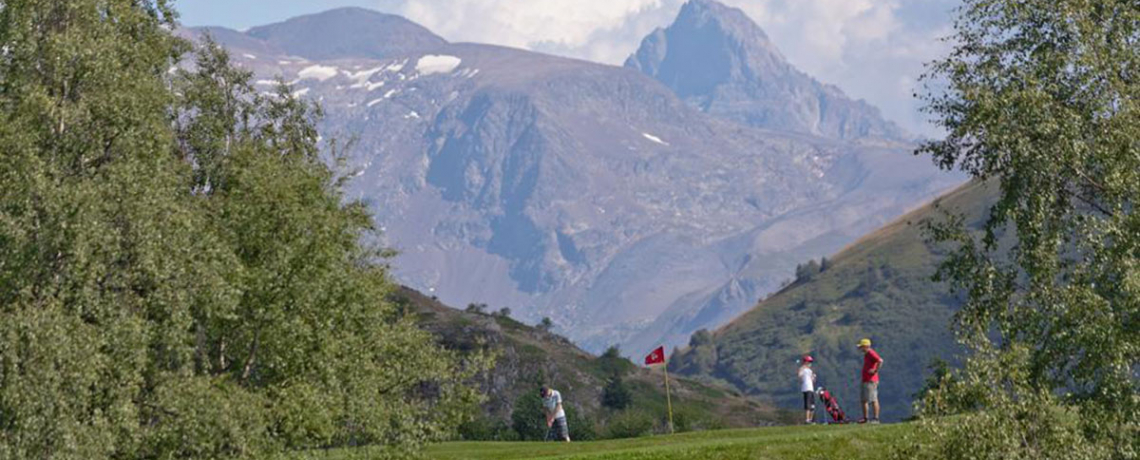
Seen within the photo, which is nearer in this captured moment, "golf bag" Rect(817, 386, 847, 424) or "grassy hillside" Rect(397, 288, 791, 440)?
"golf bag" Rect(817, 386, 847, 424)

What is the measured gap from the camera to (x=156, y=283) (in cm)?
3834

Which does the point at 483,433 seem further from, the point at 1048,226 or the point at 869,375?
the point at 1048,226

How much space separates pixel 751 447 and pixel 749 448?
5.8 inches

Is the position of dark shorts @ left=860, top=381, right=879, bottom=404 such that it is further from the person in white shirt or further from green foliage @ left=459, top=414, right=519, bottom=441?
green foliage @ left=459, top=414, right=519, bottom=441

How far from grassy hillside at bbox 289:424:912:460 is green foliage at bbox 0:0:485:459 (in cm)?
293

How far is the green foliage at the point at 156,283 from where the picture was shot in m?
35.9

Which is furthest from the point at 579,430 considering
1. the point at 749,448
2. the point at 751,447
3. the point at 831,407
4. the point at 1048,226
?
the point at 1048,226

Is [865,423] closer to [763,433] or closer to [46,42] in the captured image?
[763,433]

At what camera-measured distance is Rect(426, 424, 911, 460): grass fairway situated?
43.9 m

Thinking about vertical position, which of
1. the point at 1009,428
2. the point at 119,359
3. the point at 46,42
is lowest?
the point at 1009,428

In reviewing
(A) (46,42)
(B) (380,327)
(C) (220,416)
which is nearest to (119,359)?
(C) (220,416)

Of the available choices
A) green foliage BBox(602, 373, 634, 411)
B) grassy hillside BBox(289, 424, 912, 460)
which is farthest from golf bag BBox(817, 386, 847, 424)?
green foliage BBox(602, 373, 634, 411)

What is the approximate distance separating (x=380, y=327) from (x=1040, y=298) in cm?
2266

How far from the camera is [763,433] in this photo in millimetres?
50594
